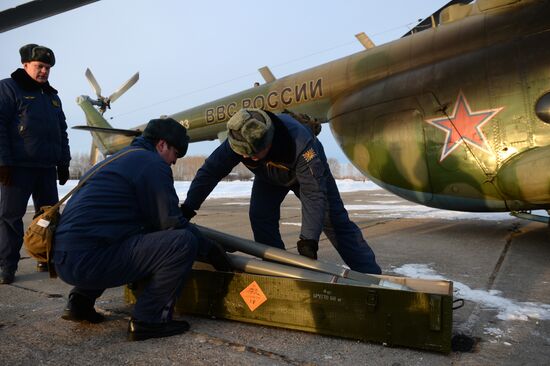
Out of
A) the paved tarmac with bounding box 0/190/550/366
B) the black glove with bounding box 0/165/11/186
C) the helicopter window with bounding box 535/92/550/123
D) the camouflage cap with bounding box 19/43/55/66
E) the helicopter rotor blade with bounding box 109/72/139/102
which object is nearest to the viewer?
the paved tarmac with bounding box 0/190/550/366

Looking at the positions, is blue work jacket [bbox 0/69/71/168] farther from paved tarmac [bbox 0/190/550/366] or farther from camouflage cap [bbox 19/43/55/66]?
paved tarmac [bbox 0/190/550/366]

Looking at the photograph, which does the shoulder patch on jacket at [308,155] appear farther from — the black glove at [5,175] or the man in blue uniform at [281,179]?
the black glove at [5,175]

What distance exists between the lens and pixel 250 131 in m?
2.45

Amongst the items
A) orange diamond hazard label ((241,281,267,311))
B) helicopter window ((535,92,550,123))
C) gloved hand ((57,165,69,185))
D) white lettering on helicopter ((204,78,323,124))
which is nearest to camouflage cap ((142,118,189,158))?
orange diamond hazard label ((241,281,267,311))

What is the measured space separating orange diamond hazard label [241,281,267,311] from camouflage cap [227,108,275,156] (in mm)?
845

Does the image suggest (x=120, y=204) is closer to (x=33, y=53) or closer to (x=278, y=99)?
(x=33, y=53)

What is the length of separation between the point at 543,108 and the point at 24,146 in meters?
5.25

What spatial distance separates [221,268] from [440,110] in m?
3.74

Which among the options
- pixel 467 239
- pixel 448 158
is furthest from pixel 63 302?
pixel 467 239

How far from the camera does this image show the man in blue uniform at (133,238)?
2.00m

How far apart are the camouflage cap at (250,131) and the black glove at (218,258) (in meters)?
0.64

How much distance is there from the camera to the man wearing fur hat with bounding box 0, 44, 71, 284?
3.31 meters

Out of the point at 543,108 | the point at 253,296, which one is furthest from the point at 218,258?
the point at 543,108

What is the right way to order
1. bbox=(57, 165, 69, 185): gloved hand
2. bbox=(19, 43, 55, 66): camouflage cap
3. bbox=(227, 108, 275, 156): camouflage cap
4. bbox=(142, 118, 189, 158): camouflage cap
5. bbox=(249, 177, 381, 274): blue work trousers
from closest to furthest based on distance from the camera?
bbox=(142, 118, 189, 158): camouflage cap, bbox=(227, 108, 275, 156): camouflage cap, bbox=(249, 177, 381, 274): blue work trousers, bbox=(19, 43, 55, 66): camouflage cap, bbox=(57, 165, 69, 185): gloved hand
